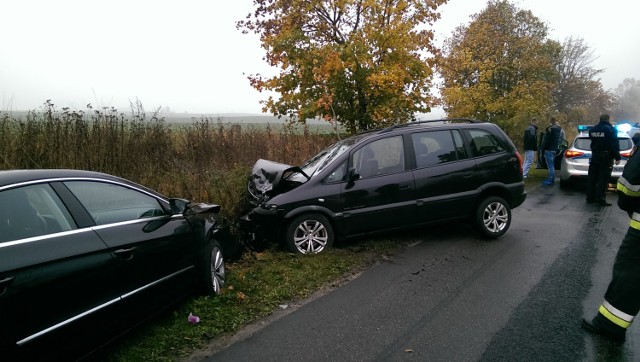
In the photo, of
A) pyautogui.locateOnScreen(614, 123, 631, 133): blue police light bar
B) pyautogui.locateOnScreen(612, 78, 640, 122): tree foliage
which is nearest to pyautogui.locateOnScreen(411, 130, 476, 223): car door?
pyautogui.locateOnScreen(614, 123, 631, 133): blue police light bar

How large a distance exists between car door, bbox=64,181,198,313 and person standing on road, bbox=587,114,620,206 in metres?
8.66

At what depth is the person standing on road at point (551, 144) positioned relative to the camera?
1133cm

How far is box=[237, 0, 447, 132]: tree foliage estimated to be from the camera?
10148 millimetres

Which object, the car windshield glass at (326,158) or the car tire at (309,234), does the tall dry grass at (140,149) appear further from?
the car tire at (309,234)

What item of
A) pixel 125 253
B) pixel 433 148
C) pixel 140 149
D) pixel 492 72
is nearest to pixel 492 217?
pixel 433 148

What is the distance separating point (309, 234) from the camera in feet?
18.7

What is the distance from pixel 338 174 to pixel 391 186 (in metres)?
0.80

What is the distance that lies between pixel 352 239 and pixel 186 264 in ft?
8.73

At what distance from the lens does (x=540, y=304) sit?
159 inches

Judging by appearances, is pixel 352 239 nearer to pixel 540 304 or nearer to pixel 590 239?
pixel 540 304

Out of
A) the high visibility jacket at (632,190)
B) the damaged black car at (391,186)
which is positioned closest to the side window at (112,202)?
the damaged black car at (391,186)

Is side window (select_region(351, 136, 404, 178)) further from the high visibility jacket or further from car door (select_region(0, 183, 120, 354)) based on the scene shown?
car door (select_region(0, 183, 120, 354))

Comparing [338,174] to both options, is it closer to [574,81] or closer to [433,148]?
[433,148]

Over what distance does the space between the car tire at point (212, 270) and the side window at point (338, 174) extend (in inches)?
73.7
